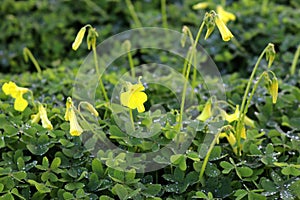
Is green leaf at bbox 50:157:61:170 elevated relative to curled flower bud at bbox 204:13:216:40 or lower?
lower

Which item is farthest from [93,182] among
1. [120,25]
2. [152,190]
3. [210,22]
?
[120,25]

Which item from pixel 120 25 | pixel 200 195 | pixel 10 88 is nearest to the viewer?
pixel 200 195

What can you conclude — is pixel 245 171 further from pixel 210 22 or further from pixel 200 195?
pixel 210 22

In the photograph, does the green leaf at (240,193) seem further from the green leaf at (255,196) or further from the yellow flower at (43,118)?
the yellow flower at (43,118)

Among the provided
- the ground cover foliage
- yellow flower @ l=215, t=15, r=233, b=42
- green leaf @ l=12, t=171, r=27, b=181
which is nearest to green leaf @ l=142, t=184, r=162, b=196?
the ground cover foliage

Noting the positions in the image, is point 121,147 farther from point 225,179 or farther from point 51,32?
point 51,32

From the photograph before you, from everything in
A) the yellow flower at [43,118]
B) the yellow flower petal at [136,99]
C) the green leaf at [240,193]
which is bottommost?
the green leaf at [240,193]

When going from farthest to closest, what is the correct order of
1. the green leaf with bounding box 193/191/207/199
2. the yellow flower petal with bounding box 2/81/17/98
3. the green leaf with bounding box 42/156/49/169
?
the yellow flower petal with bounding box 2/81/17/98 < the green leaf with bounding box 42/156/49/169 < the green leaf with bounding box 193/191/207/199

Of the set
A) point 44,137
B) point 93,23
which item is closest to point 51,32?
point 93,23

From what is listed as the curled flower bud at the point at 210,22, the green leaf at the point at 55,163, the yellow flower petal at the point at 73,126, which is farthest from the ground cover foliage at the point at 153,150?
the curled flower bud at the point at 210,22

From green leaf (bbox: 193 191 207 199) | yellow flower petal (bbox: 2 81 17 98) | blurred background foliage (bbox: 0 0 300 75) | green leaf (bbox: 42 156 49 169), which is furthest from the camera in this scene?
blurred background foliage (bbox: 0 0 300 75)

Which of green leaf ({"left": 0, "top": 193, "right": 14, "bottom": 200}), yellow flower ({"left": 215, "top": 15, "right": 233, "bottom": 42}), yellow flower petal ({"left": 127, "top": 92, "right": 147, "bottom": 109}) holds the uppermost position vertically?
yellow flower ({"left": 215, "top": 15, "right": 233, "bottom": 42})

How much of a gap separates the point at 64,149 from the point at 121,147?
17 centimetres

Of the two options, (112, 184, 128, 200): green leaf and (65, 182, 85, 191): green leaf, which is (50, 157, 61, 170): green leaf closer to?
(65, 182, 85, 191): green leaf
